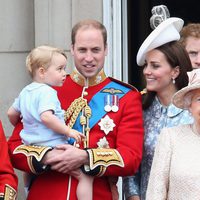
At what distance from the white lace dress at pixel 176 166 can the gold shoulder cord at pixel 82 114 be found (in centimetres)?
49

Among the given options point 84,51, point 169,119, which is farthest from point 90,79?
point 169,119

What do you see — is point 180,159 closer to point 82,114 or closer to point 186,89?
point 186,89

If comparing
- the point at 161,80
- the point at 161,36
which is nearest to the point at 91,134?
the point at 161,80

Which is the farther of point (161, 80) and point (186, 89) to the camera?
point (161, 80)

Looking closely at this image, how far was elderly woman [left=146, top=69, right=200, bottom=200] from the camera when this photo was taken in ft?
13.3

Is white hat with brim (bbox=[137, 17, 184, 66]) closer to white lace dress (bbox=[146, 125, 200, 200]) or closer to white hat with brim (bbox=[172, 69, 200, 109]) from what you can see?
white hat with brim (bbox=[172, 69, 200, 109])

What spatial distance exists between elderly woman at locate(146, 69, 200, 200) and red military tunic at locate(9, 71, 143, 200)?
0.88 feet

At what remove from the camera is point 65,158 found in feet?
14.4

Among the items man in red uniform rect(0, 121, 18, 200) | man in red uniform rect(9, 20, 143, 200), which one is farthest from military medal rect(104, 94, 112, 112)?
man in red uniform rect(0, 121, 18, 200)

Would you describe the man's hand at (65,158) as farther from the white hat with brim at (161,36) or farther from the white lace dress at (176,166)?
the white hat with brim at (161,36)

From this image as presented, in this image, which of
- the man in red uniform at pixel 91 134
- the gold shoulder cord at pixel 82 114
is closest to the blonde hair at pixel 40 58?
the man in red uniform at pixel 91 134

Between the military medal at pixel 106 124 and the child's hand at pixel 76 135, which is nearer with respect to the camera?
the child's hand at pixel 76 135

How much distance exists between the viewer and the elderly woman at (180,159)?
13.3 feet

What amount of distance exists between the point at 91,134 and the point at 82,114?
12 cm
